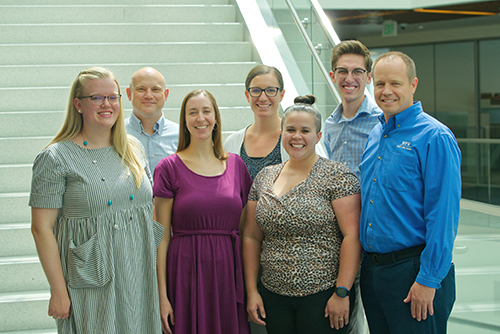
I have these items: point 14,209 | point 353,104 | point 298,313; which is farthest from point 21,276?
point 353,104

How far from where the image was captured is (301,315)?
2.21 metres

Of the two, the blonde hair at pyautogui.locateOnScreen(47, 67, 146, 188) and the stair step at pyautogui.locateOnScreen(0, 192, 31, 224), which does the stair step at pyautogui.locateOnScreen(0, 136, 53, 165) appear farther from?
the blonde hair at pyautogui.locateOnScreen(47, 67, 146, 188)

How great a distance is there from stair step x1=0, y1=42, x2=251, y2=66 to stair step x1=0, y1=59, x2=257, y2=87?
169 millimetres

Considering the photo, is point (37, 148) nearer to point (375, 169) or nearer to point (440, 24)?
point (375, 169)

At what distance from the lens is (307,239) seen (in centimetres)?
221

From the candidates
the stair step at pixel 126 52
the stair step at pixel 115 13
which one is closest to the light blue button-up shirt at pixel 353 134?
the stair step at pixel 126 52

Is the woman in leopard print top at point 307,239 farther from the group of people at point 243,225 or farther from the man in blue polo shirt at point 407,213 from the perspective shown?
the man in blue polo shirt at point 407,213

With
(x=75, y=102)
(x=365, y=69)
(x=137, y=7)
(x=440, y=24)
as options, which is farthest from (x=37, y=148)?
(x=440, y=24)

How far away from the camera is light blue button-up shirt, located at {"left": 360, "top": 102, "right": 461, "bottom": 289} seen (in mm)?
1908

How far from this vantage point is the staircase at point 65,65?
325 centimetres

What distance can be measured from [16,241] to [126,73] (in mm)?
2126

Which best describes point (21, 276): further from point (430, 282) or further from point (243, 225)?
point (430, 282)

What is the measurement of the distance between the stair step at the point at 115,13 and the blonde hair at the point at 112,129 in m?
3.84

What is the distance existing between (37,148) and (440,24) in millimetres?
11094
